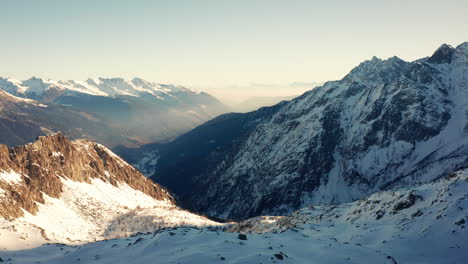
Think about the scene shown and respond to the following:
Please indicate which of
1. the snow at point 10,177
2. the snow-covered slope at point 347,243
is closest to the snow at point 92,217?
the snow at point 10,177

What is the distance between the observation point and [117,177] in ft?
643

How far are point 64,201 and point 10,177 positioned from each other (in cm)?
2251

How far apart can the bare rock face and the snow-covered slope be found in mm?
65399

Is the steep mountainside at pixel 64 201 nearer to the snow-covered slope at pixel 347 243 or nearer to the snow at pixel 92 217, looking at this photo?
the snow at pixel 92 217

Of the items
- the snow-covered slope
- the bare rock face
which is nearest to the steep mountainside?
the bare rock face

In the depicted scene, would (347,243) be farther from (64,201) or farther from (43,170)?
(43,170)

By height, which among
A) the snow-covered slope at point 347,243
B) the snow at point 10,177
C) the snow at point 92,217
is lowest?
the snow at point 92,217

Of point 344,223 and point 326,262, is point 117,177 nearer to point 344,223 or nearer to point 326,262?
point 344,223

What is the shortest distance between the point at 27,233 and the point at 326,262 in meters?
80.3

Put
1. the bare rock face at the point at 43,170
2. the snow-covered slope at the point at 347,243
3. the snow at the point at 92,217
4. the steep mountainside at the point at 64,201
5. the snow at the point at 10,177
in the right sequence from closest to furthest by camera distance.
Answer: the snow-covered slope at the point at 347,243
the steep mountainside at the point at 64,201
the snow at the point at 92,217
the bare rock face at the point at 43,170
the snow at the point at 10,177

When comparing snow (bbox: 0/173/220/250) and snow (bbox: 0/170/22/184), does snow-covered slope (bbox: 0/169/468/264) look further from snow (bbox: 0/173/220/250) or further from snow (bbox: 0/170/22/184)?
snow (bbox: 0/170/22/184)

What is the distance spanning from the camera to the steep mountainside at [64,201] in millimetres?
103938

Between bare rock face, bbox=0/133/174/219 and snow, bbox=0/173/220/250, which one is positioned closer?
snow, bbox=0/173/220/250

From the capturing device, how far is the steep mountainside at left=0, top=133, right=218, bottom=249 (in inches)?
4092
